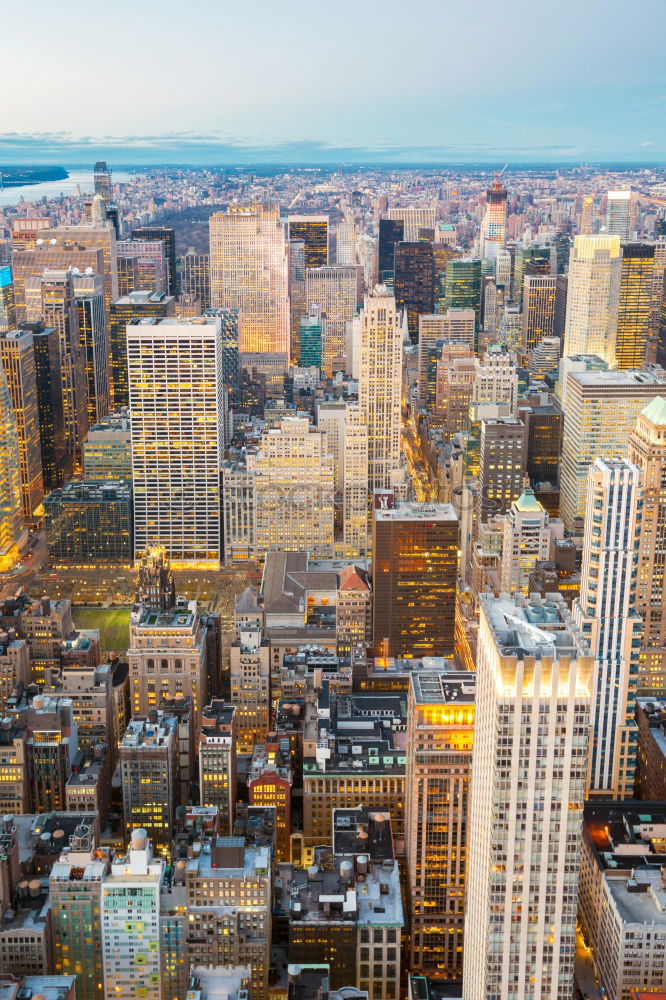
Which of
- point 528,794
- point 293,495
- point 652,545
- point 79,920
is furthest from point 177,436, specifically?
point 528,794

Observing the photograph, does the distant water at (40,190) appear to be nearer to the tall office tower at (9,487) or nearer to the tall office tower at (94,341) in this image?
the tall office tower at (94,341)

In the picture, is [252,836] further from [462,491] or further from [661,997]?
[462,491]

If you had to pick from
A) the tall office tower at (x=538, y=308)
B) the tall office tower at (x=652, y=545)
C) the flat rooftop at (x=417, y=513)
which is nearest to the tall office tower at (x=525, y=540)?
the flat rooftop at (x=417, y=513)

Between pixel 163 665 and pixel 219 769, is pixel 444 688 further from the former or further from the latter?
pixel 163 665

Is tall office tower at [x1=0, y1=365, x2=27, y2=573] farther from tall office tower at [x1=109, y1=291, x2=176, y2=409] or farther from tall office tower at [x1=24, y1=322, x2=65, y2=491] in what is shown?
tall office tower at [x1=109, y1=291, x2=176, y2=409]

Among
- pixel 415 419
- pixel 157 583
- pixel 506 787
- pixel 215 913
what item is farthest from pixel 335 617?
pixel 415 419

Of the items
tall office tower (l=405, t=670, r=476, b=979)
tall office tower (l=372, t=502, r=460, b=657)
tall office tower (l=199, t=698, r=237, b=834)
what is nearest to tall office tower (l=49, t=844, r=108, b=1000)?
tall office tower (l=199, t=698, r=237, b=834)
